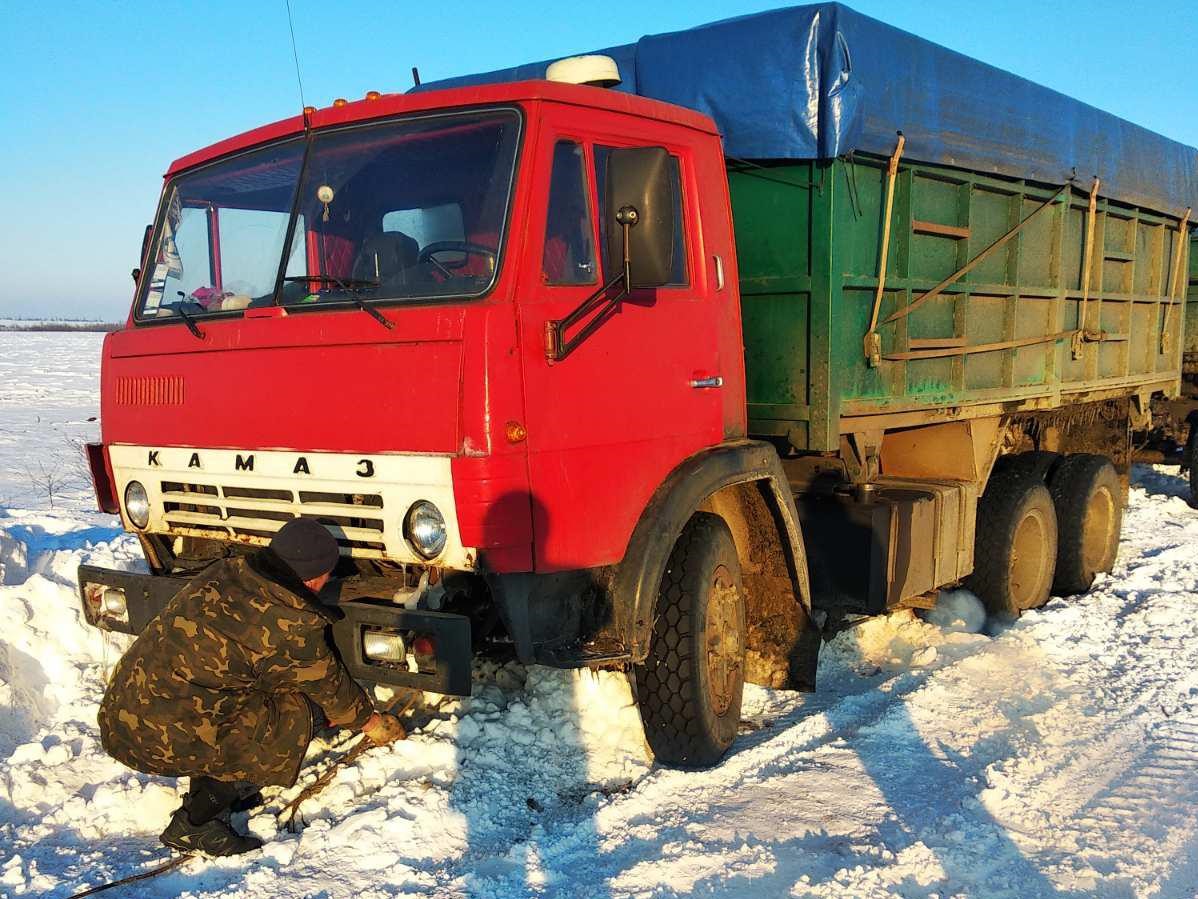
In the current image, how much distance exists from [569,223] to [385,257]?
0.69 metres

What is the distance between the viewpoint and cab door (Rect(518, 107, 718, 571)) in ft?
11.0

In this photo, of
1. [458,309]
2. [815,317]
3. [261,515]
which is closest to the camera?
[458,309]

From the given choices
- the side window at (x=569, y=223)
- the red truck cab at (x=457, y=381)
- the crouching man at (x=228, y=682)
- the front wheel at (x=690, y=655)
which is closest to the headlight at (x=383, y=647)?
the red truck cab at (x=457, y=381)

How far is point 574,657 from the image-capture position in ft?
11.3

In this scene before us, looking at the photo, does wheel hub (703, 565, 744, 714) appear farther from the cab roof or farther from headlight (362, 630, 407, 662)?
the cab roof

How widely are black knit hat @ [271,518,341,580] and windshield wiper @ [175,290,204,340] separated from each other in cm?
101

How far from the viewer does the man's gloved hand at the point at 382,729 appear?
12.7 feet

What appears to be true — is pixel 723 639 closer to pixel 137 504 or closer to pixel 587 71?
pixel 587 71

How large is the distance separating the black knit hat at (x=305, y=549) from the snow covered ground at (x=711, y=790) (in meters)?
0.96

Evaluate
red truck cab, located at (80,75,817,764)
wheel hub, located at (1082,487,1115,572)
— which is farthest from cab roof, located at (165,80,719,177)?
wheel hub, located at (1082,487,1115,572)

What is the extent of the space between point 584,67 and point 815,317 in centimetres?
151

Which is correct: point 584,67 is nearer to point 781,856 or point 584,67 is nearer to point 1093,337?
point 781,856

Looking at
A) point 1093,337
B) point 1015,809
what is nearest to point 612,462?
point 1015,809

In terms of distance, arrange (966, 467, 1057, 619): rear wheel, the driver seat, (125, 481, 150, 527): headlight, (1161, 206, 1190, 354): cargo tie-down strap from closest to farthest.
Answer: the driver seat, (125, 481, 150, 527): headlight, (966, 467, 1057, 619): rear wheel, (1161, 206, 1190, 354): cargo tie-down strap
